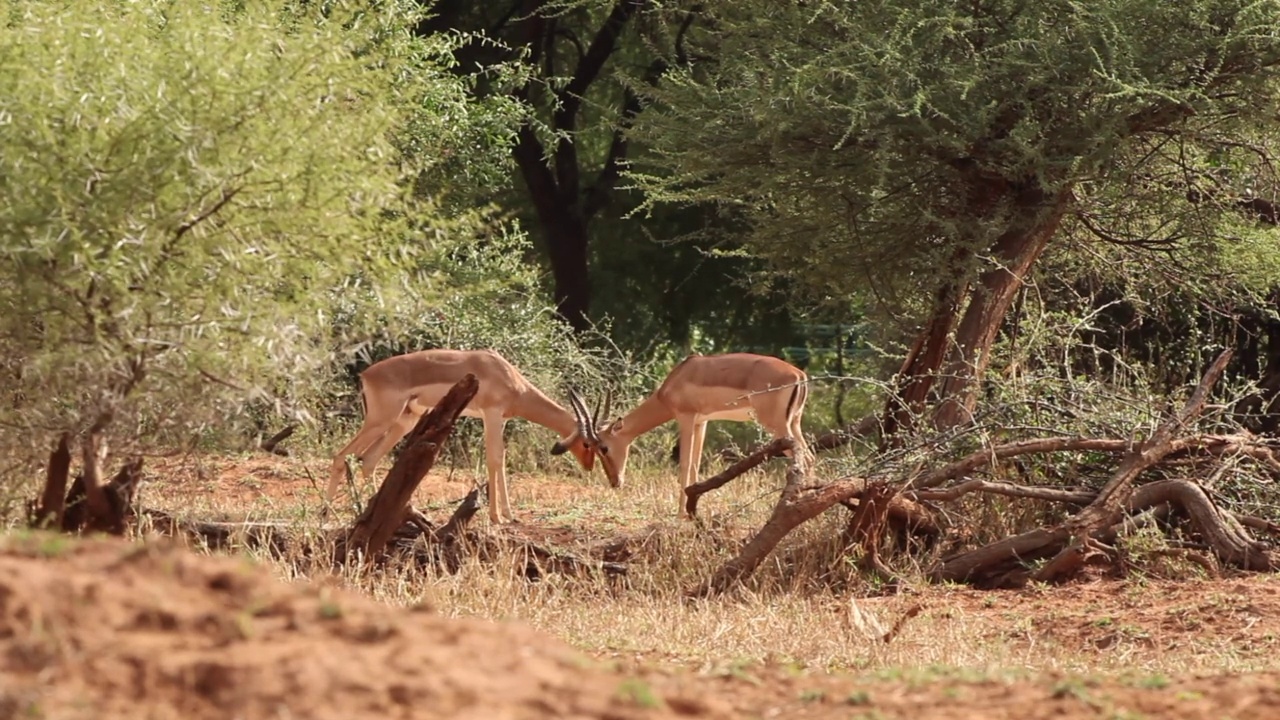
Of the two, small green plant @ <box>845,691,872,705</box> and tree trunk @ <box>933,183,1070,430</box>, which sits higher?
tree trunk @ <box>933,183,1070,430</box>

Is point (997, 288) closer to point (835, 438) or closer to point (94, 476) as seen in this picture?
point (835, 438)

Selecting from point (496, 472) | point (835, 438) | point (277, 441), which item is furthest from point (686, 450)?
point (277, 441)

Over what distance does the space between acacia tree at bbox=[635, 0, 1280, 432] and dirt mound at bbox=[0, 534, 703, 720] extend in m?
7.45

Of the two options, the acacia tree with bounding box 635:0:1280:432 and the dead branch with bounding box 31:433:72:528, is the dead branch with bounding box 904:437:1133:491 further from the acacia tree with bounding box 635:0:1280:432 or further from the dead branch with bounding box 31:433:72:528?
the dead branch with bounding box 31:433:72:528

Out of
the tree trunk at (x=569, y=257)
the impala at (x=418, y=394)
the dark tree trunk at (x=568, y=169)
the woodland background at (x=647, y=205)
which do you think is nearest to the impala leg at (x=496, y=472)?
the impala at (x=418, y=394)

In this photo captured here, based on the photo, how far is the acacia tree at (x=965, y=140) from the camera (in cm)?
1238

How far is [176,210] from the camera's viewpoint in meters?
7.44

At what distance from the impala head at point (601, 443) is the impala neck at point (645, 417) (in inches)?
2.6

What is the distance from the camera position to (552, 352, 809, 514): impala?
14.2 metres

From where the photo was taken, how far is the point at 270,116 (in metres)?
7.64

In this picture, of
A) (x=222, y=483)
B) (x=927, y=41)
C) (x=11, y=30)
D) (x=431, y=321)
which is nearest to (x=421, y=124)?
(x=431, y=321)

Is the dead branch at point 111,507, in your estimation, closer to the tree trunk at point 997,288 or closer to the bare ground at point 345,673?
the bare ground at point 345,673

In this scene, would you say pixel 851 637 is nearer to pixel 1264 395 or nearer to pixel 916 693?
pixel 916 693

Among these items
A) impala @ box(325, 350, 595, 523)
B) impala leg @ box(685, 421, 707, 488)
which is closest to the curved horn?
impala @ box(325, 350, 595, 523)
